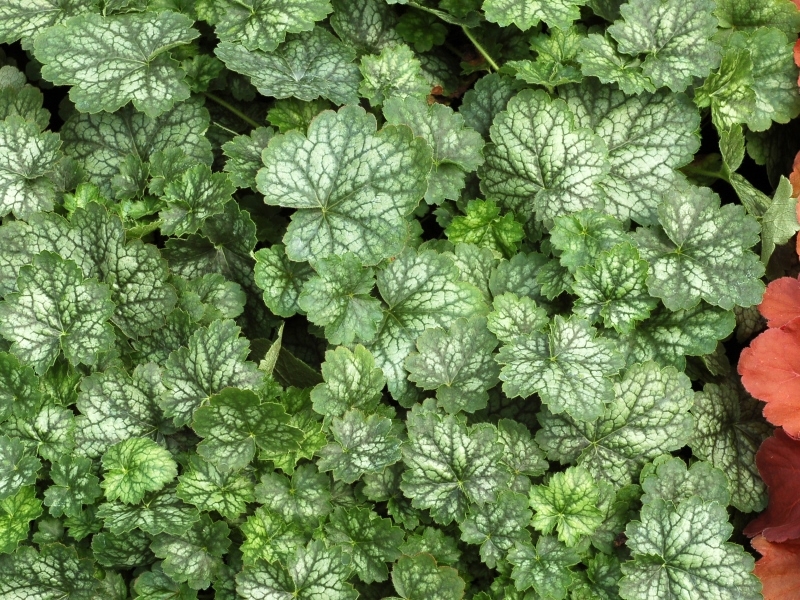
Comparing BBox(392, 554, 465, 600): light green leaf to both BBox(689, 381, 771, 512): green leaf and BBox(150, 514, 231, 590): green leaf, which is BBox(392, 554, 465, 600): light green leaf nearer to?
BBox(150, 514, 231, 590): green leaf

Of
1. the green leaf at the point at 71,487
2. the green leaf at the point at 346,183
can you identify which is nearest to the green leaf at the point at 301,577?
the green leaf at the point at 71,487

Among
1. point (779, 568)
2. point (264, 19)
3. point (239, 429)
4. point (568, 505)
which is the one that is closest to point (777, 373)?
point (779, 568)

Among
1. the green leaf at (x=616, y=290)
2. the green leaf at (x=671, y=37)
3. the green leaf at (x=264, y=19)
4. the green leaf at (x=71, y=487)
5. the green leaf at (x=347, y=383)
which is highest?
the green leaf at (x=671, y=37)

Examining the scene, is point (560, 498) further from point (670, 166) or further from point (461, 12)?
point (461, 12)

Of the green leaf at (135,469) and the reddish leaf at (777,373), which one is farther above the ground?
the reddish leaf at (777,373)

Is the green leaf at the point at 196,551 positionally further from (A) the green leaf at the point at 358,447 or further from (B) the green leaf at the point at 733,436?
(B) the green leaf at the point at 733,436

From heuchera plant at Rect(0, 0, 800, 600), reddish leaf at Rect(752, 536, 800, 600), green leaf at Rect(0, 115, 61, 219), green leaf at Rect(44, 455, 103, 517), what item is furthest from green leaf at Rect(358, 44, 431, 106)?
reddish leaf at Rect(752, 536, 800, 600)
